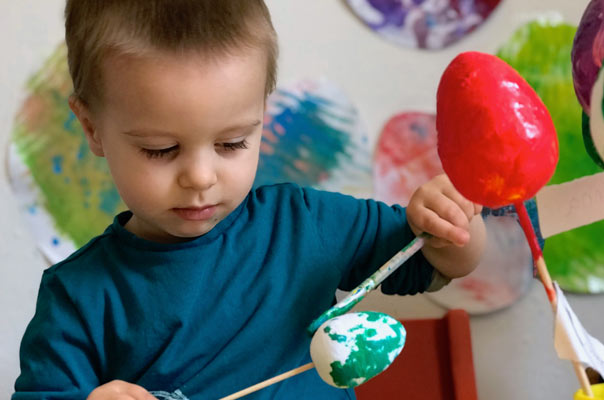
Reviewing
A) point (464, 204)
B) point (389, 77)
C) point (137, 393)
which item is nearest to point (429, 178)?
point (389, 77)

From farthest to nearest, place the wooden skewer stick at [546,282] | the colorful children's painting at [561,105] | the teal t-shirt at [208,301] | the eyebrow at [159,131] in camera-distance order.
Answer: the colorful children's painting at [561,105] → the teal t-shirt at [208,301] → the eyebrow at [159,131] → the wooden skewer stick at [546,282]

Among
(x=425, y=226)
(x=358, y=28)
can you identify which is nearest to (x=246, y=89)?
(x=425, y=226)

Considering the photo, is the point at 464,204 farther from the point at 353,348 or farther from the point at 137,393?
the point at 137,393

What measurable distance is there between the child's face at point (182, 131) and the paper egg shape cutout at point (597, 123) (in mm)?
291

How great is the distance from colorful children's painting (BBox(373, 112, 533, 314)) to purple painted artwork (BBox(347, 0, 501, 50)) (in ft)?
0.34

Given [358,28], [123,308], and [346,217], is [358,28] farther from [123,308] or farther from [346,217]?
[123,308]

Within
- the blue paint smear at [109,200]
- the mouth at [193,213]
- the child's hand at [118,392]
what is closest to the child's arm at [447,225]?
the mouth at [193,213]

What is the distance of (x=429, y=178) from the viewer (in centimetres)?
98

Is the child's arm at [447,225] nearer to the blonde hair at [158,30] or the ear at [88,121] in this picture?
the blonde hair at [158,30]

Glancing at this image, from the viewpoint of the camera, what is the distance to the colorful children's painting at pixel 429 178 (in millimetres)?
958

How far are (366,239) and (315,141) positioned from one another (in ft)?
0.71

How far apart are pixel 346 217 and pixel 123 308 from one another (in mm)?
266

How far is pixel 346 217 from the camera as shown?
0.83m

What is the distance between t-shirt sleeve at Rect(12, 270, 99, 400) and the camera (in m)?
0.70
